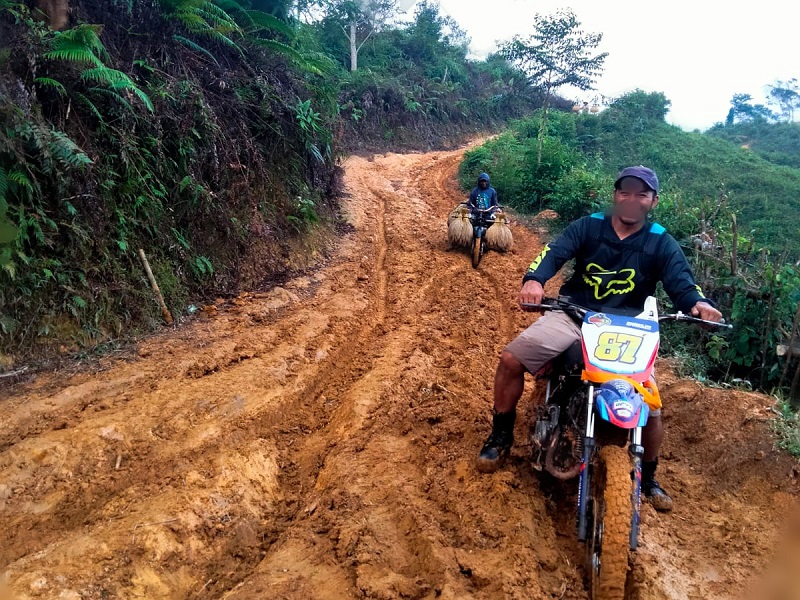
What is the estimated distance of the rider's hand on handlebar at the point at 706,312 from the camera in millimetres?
3134

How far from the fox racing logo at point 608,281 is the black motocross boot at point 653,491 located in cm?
109

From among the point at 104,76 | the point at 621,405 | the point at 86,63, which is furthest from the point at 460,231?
the point at 621,405

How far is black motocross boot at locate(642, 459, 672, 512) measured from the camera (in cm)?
338

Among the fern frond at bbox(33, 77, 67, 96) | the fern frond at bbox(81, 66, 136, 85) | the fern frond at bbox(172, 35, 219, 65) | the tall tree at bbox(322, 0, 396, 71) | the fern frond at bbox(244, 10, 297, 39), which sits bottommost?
the fern frond at bbox(33, 77, 67, 96)

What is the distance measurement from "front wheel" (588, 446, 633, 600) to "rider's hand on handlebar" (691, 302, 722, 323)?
1002 millimetres

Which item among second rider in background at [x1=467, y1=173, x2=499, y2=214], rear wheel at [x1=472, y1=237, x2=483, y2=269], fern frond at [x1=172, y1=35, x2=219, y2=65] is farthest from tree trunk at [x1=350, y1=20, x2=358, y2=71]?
rear wheel at [x1=472, y1=237, x2=483, y2=269]

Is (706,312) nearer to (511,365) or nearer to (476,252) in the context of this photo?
(511,365)

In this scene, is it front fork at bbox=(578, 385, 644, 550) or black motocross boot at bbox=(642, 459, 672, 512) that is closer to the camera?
front fork at bbox=(578, 385, 644, 550)

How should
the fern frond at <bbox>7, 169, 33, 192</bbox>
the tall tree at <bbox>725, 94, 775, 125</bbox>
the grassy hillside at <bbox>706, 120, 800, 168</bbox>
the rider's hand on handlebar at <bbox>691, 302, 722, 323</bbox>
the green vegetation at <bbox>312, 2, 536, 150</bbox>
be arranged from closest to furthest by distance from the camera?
the rider's hand on handlebar at <bbox>691, 302, 722, 323</bbox>, the fern frond at <bbox>7, 169, 33, 192</bbox>, the green vegetation at <bbox>312, 2, 536, 150</bbox>, the grassy hillside at <bbox>706, 120, 800, 168</bbox>, the tall tree at <bbox>725, 94, 775, 125</bbox>

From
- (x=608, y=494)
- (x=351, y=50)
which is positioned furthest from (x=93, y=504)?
(x=351, y=50)

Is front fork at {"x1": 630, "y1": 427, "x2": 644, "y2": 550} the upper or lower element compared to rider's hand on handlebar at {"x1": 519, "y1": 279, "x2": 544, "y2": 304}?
lower

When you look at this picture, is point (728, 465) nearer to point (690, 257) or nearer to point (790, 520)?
point (790, 520)

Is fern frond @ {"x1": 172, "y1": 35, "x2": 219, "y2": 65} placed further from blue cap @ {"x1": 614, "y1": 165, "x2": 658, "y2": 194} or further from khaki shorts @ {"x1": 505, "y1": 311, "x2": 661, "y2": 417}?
khaki shorts @ {"x1": 505, "y1": 311, "x2": 661, "y2": 417}

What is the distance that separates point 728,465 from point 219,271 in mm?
5593
